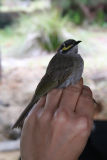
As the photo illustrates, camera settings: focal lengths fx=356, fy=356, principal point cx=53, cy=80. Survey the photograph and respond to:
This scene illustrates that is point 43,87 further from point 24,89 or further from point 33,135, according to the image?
point 24,89

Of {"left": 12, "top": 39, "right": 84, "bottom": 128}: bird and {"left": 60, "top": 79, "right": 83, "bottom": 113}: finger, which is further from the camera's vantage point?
{"left": 12, "top": 39, "right": 84, "bottom": 128}: bird

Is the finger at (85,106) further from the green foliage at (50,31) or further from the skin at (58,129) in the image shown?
the green foliage at (50,31)

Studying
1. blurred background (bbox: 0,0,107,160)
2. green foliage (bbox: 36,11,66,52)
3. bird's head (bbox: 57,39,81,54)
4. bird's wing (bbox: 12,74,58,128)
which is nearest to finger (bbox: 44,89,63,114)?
bird's wing (bbox: 12,74,58,128)

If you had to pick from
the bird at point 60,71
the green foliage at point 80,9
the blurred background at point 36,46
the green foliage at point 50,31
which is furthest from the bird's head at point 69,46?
the green foliage at point 80,9

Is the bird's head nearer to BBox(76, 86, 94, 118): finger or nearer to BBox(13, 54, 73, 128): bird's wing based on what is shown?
BBox(13, 54, 73, 128): bird's wing

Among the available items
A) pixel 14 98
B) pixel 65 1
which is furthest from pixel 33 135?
pixel 65 1

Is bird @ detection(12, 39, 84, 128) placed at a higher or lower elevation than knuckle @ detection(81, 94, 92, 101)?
higher

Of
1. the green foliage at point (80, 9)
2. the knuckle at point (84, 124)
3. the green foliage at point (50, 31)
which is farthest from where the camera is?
the green foliage at point (80, 9)

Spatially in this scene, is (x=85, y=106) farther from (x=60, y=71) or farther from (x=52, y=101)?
(x=60, y=71)
